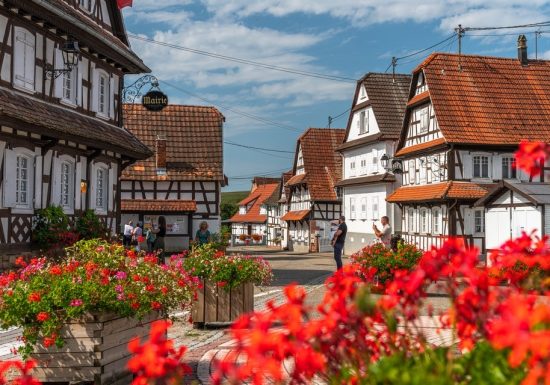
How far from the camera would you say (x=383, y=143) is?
3978 cm

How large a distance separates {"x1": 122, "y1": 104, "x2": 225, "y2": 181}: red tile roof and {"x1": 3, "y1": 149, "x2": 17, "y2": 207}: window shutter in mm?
24506

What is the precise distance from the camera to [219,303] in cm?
1172

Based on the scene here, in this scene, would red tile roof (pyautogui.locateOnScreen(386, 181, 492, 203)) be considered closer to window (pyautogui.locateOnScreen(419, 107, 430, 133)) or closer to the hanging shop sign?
window (pyautogui.locateOnScreen(419, 107, 430, 133))

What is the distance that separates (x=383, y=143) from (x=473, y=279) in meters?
37.3

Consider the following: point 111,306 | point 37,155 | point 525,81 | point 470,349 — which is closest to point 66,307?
point 111,306

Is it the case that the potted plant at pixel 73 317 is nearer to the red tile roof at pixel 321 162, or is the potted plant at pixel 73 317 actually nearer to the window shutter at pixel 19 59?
the window shutter at pixel 19 59

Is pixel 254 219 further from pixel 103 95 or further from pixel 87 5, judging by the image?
pixel 87 5

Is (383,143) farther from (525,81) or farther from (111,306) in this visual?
(111,306)

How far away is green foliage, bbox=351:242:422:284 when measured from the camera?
53.0ft

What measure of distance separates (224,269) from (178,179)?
30.9 m

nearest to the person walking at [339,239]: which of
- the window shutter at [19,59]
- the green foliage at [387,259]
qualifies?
the green foliage at [387,259]

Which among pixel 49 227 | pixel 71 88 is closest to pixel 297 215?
pixel 71 88

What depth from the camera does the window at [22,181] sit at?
57.7ft

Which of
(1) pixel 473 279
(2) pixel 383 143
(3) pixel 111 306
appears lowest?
(3) pixel 111 306
